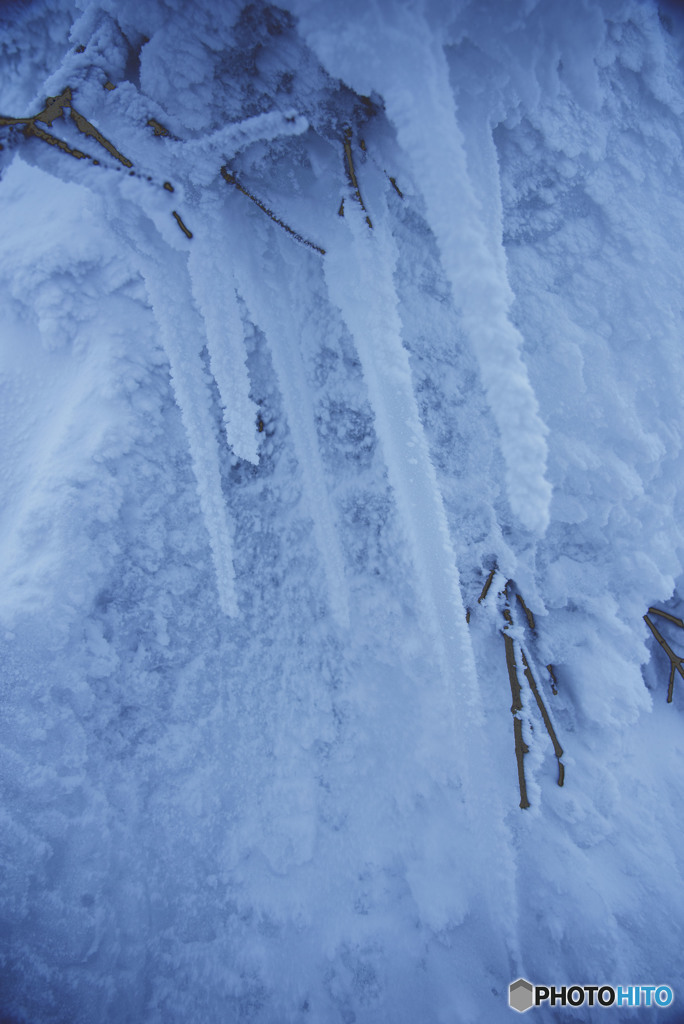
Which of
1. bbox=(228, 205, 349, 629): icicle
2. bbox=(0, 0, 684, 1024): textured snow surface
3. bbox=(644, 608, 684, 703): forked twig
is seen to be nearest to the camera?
A: bbox=(0, 0, 684, 1024): textured snow surface

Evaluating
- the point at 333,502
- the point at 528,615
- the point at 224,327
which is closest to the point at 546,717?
the point at 528,615

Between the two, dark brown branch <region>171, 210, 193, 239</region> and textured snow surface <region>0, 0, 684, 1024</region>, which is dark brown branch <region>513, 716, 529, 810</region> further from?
dark brown branch <region>171, 210, 193, 239</region>

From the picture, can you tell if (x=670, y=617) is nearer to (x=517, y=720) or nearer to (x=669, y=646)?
(x=669, y=646)

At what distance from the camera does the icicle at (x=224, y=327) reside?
3.34ft

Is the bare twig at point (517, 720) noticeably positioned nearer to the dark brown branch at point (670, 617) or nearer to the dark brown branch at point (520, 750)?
the dark brown branch at point (520, 750)

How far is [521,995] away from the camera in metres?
1.33

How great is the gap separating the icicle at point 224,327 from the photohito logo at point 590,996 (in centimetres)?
190

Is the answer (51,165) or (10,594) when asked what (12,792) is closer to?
(10,594)

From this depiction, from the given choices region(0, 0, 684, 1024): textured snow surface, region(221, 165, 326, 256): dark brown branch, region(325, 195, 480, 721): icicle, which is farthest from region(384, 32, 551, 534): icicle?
region(221, 165, 326, 256): dark brown branch

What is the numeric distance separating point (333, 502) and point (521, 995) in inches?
67.2

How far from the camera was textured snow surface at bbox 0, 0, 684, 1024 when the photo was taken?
0.89 meters

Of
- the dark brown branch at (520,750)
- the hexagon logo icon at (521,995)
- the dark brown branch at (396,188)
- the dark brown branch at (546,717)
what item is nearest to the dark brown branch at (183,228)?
the dark brown branch at (396,188)

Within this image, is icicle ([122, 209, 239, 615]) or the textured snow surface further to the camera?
icicle ([122, 209, 239, 615])

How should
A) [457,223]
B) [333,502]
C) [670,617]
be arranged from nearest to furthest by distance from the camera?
[457,223] < [333,502] < [670,617]
